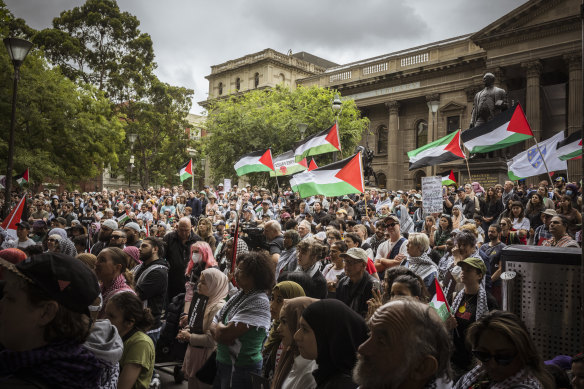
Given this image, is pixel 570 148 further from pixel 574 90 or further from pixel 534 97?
pixel 534 97

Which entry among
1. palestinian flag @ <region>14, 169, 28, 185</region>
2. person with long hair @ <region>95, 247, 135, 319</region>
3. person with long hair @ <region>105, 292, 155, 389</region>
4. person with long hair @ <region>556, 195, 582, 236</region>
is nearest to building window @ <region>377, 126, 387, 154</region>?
palestinian flag @ <region>14, 169, 28, 185</region>

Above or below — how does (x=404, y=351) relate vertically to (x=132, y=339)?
above

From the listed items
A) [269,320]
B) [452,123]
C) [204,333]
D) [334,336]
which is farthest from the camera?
[452,123]

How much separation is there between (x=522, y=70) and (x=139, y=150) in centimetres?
3190

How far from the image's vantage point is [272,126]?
34875mm

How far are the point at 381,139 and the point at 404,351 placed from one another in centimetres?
4530

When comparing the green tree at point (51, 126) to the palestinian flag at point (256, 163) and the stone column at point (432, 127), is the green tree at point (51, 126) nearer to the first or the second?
the palestinian flag at point (256, 163)

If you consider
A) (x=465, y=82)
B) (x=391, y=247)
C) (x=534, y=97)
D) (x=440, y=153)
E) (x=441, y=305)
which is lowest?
(x=441, y=305)

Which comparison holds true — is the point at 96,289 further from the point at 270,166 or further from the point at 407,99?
the point at 407,99

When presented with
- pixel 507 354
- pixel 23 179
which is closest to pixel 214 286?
pixel 507 354

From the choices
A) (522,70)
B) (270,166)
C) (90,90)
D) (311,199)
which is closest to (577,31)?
(522,70)

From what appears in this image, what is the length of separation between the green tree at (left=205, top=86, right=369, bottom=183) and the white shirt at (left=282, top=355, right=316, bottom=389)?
104 feet

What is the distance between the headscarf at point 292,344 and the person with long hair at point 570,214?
6837 millimetres

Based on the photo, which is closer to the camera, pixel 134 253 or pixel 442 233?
pixel 134 253
